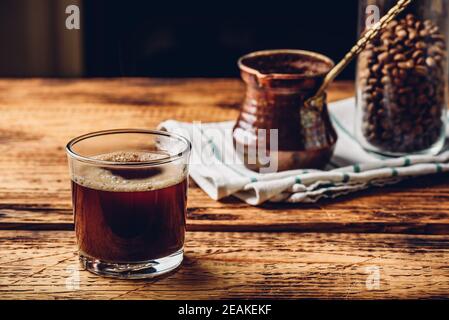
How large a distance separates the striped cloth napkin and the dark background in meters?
0.86

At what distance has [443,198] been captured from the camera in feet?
3.33

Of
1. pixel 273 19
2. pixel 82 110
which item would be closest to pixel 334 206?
pixel 82 110

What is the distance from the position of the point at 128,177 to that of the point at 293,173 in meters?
0.33

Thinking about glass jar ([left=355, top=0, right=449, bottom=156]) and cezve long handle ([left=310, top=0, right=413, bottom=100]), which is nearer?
cezve long handle ([left=310, top=0, right=413, bottom=100])

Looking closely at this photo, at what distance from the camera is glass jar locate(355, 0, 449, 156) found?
3.61 ft

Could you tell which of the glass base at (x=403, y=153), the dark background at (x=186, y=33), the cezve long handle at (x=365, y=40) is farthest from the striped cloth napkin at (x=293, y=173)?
the dark background at (x=186, y=33)

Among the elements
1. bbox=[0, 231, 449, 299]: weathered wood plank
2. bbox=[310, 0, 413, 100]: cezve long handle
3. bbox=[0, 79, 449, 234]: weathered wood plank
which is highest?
bbox=[310, 0, 413, 100]: cezve long handle

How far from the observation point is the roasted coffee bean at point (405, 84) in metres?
1.10

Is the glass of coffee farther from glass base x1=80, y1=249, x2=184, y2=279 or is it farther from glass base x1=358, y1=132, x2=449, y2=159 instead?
glass base x1=358, y1=132, x2=449, y2=159

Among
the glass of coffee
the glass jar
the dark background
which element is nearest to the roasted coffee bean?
the glass jar

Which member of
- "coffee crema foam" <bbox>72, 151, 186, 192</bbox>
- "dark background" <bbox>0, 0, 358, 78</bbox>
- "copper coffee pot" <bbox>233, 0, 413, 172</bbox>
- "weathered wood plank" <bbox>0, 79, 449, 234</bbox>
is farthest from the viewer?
"dark background" <bbox>0, 0, 358, 78</bbox>

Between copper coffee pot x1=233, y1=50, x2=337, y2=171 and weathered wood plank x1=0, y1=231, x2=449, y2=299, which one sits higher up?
copper coffee pot x1=233, y1=50, x2=337, y2=171

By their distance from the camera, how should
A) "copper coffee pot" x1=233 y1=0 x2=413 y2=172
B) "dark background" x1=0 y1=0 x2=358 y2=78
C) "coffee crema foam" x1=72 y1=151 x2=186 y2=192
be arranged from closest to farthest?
"coffee crema foam" x1=72 y1=151 x2=186 y2=192
"copper coffee pot" x1=233 y1=0 x2=413 y2=172
"dark background" x1=0 y1=0 x2=358 y2=78
